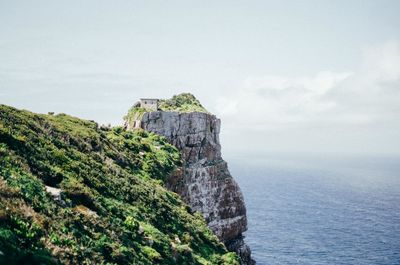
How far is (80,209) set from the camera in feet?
67.9

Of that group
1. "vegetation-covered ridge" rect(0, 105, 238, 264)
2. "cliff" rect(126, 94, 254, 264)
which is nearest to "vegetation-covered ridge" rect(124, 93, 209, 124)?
"cliff" rect(126, 94, 254, 264)

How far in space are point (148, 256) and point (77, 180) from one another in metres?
7.70

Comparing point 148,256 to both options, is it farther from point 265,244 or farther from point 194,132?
point 265,244

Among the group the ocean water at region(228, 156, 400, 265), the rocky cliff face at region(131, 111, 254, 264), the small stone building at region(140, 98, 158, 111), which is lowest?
the ocean water at region(228, 156, 400, 265)

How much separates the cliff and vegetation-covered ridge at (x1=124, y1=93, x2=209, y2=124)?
106 cm

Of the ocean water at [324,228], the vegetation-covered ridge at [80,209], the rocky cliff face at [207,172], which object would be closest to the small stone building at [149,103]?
the rocky cliff face at [207,172]

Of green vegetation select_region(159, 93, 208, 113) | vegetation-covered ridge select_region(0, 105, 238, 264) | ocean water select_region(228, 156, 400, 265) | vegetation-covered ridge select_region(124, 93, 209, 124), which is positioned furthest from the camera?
ocean water select_region(228, 156, 400, 265)

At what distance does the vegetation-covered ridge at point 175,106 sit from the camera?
69438mm

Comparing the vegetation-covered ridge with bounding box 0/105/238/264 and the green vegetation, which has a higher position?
the green vegetation

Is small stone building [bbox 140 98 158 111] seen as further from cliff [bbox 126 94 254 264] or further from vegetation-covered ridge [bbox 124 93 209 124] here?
cliff [bbox 126 94 254 264]

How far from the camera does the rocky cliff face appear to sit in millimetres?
60938

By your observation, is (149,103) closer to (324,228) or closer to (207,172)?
(207,172)

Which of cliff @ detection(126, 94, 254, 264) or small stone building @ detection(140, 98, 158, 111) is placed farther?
small stone building @ detection(140, 98, 158, 111)

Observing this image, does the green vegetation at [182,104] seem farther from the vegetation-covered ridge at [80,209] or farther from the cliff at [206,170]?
the vegetation-covered ridge at [80,209]
